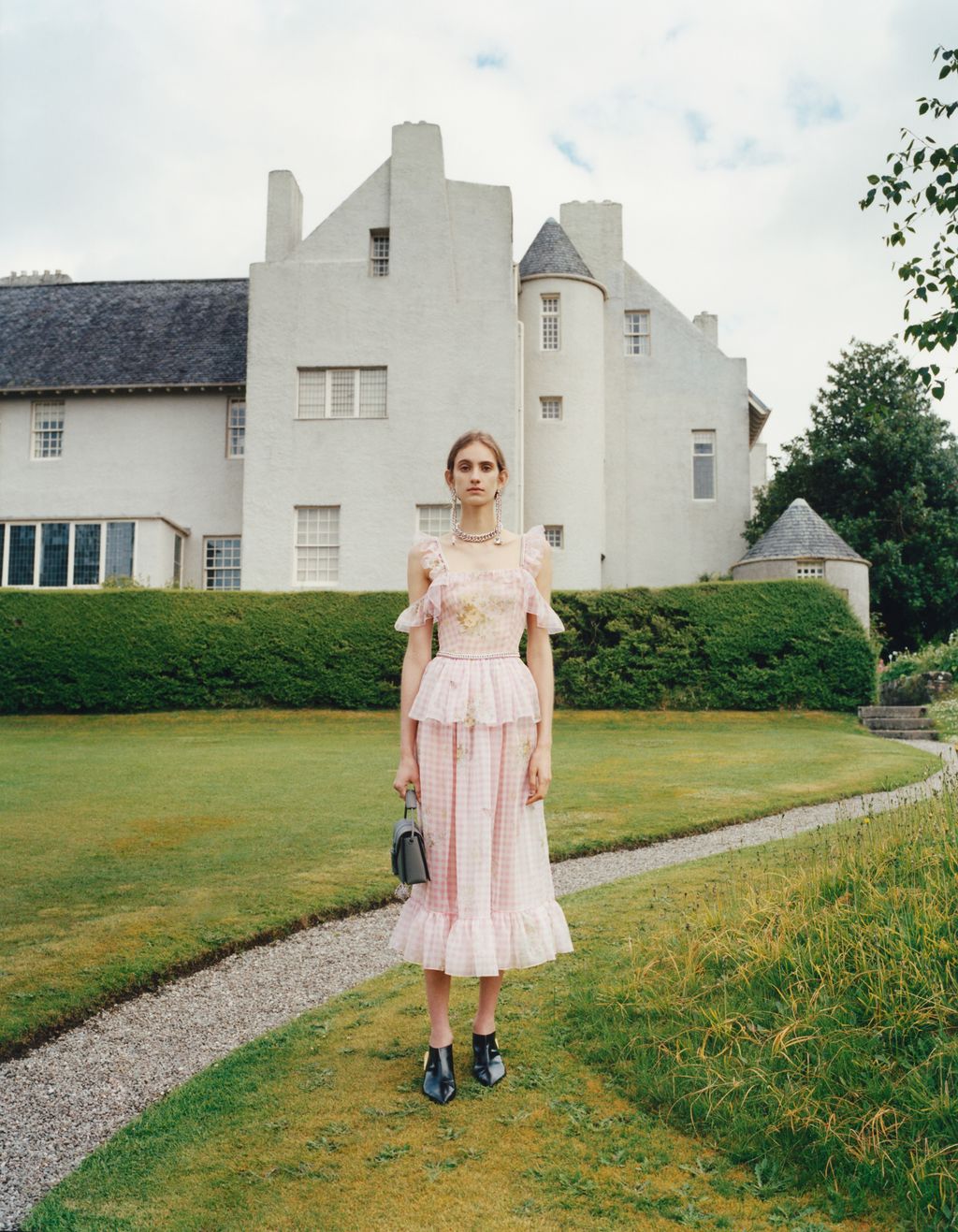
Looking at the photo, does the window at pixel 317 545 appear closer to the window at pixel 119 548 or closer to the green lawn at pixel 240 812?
the window at pixel 119 548

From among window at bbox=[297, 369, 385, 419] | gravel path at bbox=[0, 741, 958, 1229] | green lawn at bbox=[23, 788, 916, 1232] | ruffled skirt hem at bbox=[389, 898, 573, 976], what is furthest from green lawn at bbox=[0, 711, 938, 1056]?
window at bbox=[297, 369, 385, 419]

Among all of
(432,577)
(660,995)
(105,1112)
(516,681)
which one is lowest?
(105,1112)

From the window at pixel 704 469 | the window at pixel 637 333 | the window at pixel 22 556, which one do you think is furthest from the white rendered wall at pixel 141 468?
the window at pixel 704 469

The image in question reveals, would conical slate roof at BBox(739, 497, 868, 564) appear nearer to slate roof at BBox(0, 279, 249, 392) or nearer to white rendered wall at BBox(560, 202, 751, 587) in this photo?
white rendered wall at BBox(560, 202, 751, 587)

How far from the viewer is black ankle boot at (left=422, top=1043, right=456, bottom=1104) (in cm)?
415

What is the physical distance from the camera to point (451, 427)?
2528cm

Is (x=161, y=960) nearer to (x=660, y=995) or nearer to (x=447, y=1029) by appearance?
(x=447, y=1029)

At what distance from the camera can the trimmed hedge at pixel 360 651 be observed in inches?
825

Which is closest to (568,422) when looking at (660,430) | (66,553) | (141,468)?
(660,430)

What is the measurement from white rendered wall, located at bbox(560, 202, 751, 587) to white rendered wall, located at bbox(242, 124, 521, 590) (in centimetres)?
575

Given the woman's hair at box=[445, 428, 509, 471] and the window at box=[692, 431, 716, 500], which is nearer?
the woman's hair at box=[445, 428, 509, 471]

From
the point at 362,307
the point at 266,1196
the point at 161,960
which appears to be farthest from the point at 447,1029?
the point at 362,307

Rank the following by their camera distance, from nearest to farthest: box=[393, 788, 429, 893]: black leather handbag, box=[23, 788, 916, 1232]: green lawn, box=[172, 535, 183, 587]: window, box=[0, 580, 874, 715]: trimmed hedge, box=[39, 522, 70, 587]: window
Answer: box=[23, 788, 916, 1232]: green lawn < box=[393, 788, 429, 893]: black leather handbag < box=[0, 580, 874, 715]: trimmed hedge < box=[39, 522, 70, 587]: window < box=[172, 535, 183, 587]: window

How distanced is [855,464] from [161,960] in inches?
1116
